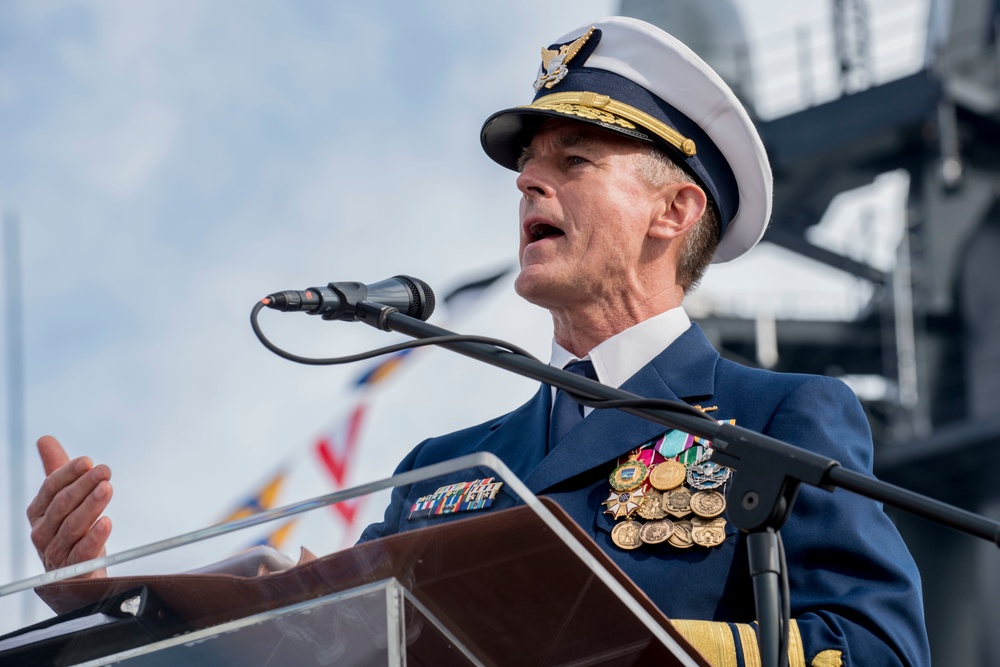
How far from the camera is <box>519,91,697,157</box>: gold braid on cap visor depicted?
3.09 meters

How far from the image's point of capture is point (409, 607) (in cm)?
171

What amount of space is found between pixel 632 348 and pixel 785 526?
72 centimetres

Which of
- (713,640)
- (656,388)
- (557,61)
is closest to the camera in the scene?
(713,640)

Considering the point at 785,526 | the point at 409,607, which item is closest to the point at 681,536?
the point at 785,526

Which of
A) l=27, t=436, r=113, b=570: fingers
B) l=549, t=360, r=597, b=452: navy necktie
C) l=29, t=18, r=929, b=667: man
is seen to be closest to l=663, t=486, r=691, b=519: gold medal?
l=29, t=18, r=929, b=667: man

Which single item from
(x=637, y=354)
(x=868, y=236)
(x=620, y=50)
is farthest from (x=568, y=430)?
(x=868, y=236)

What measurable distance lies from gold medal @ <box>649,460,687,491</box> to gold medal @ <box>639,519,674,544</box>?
0.07 m

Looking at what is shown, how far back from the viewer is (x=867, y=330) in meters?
13.7

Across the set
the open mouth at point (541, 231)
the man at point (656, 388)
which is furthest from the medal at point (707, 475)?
the open mouth at point (541, 231)

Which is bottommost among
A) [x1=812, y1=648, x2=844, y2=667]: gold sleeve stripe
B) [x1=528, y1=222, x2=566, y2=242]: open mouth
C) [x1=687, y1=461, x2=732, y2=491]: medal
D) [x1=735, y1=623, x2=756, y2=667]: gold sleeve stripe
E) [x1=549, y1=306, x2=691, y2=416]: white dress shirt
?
[x1=812, y1=648, x2=844, y2=667]: gold sleeve stripe

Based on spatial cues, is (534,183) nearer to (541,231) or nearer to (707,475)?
(541,231)

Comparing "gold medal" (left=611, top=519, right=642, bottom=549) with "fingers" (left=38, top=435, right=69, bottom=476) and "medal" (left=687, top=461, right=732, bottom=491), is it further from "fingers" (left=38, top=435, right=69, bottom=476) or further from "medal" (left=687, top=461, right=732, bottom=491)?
"fingers" (left=38, top=435, right=69, bottom=476)

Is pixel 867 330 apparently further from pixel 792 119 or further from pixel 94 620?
pixel 94 620

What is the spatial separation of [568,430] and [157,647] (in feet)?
3.95
